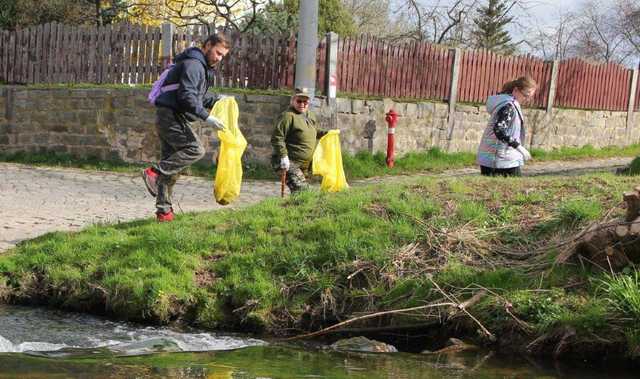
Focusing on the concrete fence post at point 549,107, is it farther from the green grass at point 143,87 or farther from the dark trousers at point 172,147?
the dark trousers at point 172,147

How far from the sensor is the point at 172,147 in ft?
28.9

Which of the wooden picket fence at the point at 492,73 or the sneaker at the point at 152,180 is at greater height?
the wooden picket fence at the point at 492,73

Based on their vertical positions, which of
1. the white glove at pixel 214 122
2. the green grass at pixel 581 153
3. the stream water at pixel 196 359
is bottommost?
the stream water at pixel 196 359

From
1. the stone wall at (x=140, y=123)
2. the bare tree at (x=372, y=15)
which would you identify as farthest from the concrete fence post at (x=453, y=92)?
the bare tree at (x=372, y=15)

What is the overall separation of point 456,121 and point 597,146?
6.00 metres

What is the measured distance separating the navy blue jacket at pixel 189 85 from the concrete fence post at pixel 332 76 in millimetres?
6921

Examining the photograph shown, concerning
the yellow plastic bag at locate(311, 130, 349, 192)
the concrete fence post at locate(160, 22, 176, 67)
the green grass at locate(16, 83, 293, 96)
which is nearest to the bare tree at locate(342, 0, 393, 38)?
the green grass at locate(16, 83, 293, 96)

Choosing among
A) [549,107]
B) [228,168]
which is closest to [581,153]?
[549,107]

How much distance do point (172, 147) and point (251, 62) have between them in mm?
7359

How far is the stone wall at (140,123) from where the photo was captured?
15.4 meters

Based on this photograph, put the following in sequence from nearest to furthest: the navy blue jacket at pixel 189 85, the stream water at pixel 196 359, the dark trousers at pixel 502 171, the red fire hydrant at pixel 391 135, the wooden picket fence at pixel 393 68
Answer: the stream water at pixel 196 359 < the navy blue jacket at pixel 189 85 < the dark trousers at pixel 502 171 < the red fire hydrant at pixel 391 135 < the wooden picket fence at pixel 393 68

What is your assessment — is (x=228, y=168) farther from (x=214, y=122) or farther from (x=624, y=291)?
(x=624, y=291)

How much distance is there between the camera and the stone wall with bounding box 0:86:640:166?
15.4 meters

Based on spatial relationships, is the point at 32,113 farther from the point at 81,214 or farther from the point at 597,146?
the point at 597,146
